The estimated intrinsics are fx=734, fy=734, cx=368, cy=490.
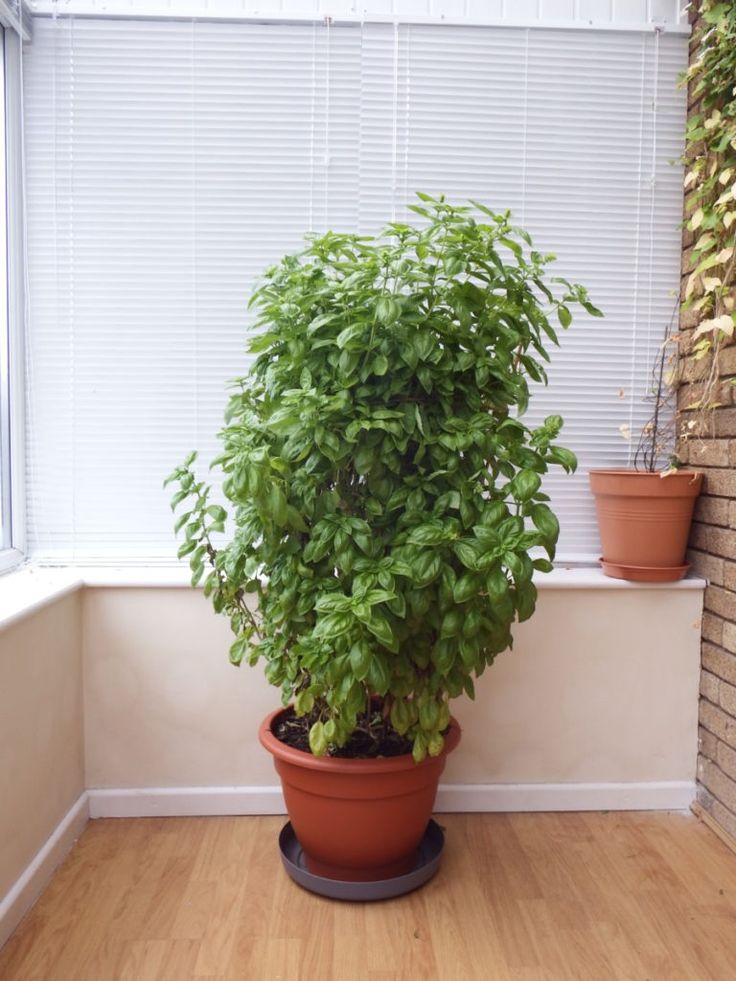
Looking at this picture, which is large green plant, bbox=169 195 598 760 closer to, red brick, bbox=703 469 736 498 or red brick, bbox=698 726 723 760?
red brick, bbox=703 469 736 498

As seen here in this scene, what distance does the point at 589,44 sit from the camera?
86.0 inches

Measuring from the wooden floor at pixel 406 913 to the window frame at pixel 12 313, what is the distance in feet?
3.01

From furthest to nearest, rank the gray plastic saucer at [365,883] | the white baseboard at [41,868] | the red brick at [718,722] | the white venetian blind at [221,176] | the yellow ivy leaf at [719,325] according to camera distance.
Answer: the white venetian blind at [221,176], the red brick at [718,722], the yellow ivy leaf at [719,325], the gray plastic saucer at [365,883], the white baseboard at [41,868]

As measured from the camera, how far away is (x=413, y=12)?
2141 mm

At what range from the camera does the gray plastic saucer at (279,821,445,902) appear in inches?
67.0

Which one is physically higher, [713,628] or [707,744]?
[713,628]

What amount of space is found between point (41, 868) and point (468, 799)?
1137 mm

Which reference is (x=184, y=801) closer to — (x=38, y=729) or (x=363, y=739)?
(x=38, y=729)

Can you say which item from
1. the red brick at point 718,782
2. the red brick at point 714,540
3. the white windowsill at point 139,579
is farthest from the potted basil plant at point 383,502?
the red brick at point 718,782

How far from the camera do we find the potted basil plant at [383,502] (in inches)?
58.6

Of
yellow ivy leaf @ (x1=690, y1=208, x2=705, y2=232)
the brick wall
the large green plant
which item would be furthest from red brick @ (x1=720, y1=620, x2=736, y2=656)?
yellow ivy leaf @ (x1=690, y1=208, x2=705, y2=232)

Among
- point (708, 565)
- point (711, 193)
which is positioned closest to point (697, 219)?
point (711, 193)

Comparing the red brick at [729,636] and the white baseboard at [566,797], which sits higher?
the red brick at [729,636]

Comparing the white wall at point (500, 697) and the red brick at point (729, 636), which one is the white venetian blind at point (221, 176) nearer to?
the white wall at point (500, 697)
